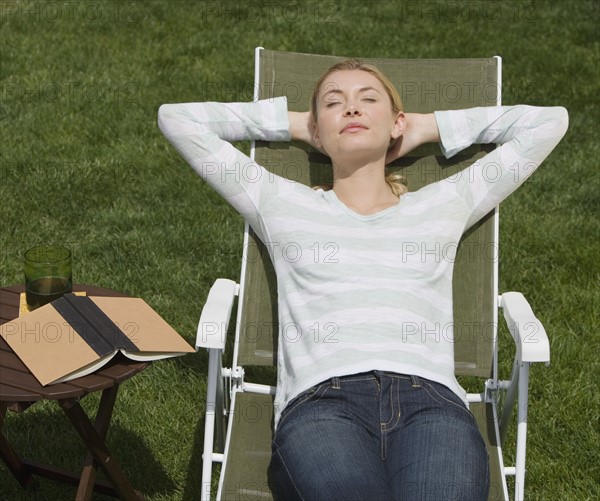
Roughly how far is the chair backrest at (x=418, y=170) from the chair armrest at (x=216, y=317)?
0.28m

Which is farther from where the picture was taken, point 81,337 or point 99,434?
point 99,434

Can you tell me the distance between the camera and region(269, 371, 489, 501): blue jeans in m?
2.95

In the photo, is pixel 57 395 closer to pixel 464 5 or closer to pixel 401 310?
pixel 401 310

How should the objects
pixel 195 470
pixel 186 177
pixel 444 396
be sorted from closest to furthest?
pixel 444 396 → pixel 195 470 → pixel 186 177

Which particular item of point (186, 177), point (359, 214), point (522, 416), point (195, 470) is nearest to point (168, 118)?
point (359, 214)

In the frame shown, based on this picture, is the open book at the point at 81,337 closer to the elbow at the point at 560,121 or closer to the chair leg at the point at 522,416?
the chair leg at the point at 522,416

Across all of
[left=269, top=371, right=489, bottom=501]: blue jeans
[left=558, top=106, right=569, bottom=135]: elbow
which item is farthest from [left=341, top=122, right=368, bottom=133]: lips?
[left=269, top=371, right=489, bottom=501]: blue jeans

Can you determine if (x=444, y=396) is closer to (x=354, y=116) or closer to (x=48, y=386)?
(x=354, y=116)

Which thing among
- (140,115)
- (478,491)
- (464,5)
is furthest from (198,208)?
(464,5)

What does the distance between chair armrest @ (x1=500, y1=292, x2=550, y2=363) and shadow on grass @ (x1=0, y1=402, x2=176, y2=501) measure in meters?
1.45

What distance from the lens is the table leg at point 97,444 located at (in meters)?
3.24

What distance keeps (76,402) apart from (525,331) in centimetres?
143

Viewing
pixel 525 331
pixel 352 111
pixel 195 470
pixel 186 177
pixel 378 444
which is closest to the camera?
pixel 378 444

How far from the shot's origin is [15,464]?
3871 mm
